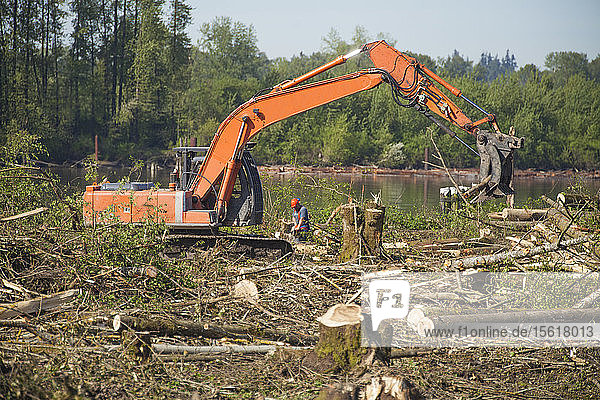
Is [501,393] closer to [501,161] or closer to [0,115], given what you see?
[501,161]

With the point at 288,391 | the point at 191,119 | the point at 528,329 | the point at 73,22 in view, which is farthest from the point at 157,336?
the point at 73,22

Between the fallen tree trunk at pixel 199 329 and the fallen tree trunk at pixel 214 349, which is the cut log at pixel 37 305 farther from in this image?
the fallen tree trunk at pixel 214 349

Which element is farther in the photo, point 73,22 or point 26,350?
point 73,22

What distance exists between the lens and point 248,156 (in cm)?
1154

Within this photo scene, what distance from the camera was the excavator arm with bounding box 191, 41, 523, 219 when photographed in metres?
10.9

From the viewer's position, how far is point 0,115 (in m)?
45.2

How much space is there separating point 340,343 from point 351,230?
4.27 meters

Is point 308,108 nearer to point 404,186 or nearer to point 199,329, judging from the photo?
point 199,329

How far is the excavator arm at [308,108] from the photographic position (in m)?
10.9

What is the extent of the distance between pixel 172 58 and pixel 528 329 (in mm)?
52762

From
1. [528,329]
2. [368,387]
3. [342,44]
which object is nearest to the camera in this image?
[368,387]

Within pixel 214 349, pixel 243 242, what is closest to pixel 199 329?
pixel 214 349

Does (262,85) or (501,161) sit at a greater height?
(262,85)

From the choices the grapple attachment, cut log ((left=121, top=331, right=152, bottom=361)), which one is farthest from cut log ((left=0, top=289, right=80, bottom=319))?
the grapple attachment
